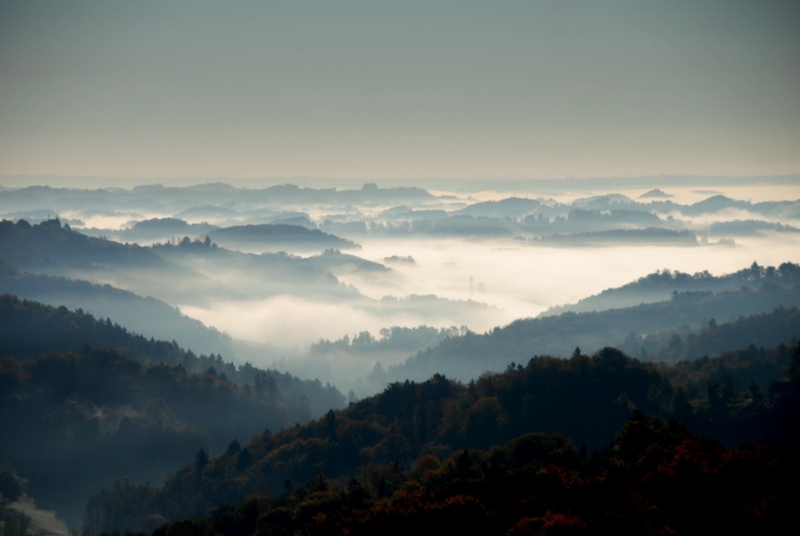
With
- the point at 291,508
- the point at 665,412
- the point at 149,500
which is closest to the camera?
the point at 291,508

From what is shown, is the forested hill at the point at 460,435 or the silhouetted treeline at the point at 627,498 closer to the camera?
the silhouetted treeline at the point at 627,498

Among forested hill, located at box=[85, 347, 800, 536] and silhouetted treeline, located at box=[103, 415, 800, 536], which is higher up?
silhouetted treeline, located at box=[103, 415, 800, 536]

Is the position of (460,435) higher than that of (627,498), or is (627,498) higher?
(627,498)

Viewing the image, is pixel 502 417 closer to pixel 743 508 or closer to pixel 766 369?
pixel 766 369

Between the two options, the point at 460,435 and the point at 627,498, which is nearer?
the point at 627,498

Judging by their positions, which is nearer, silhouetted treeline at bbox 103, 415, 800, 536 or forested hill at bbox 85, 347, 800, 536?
silhouetted treeline at bbox 103, 415, 800, 536

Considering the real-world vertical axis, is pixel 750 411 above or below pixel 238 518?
above

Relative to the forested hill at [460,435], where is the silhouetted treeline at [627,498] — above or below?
above

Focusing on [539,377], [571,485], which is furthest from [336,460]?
[571,485]
